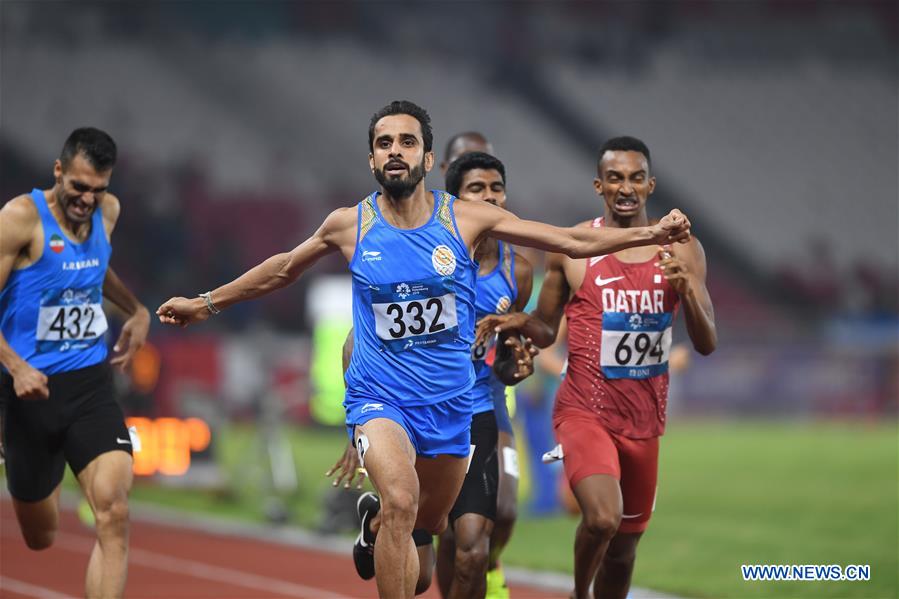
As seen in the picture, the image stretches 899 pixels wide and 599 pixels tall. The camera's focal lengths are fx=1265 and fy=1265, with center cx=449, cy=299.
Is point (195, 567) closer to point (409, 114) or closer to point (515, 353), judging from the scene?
point (515, 353)

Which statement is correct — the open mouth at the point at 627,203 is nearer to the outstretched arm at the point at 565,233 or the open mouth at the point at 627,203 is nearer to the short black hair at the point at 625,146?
the short black hair at the point at 625,146

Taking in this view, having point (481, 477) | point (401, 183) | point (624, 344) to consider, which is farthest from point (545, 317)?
point (401, 183)

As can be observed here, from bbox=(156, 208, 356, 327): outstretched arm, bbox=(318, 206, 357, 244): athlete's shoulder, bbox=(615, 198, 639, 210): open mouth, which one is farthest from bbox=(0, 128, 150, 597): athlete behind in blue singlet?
bbox=(615, 198, 639, 210): open mouth

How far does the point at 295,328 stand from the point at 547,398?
1257 centimetres

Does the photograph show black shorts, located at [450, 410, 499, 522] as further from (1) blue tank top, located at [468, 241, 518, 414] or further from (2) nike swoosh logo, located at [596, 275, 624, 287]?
(2) nike swoosh logo, located at [596, 275, 624, 287]

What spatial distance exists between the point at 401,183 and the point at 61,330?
2.31 metres

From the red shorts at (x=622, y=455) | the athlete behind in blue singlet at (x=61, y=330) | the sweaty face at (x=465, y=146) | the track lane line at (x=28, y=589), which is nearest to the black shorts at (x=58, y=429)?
the athlete behind in blue singlet at (x=61, y=330)

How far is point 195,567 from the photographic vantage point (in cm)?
1011

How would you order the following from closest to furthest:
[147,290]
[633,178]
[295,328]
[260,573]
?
[633,178], [260,573], [147,290], [295,328]

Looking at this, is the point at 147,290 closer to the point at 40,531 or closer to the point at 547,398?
the point at 547,398

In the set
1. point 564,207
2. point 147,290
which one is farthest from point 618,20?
point 147,290

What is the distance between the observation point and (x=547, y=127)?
3309 cm

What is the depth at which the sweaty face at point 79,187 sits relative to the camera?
673cm

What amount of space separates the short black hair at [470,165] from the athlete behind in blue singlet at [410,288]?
113 centimetres
